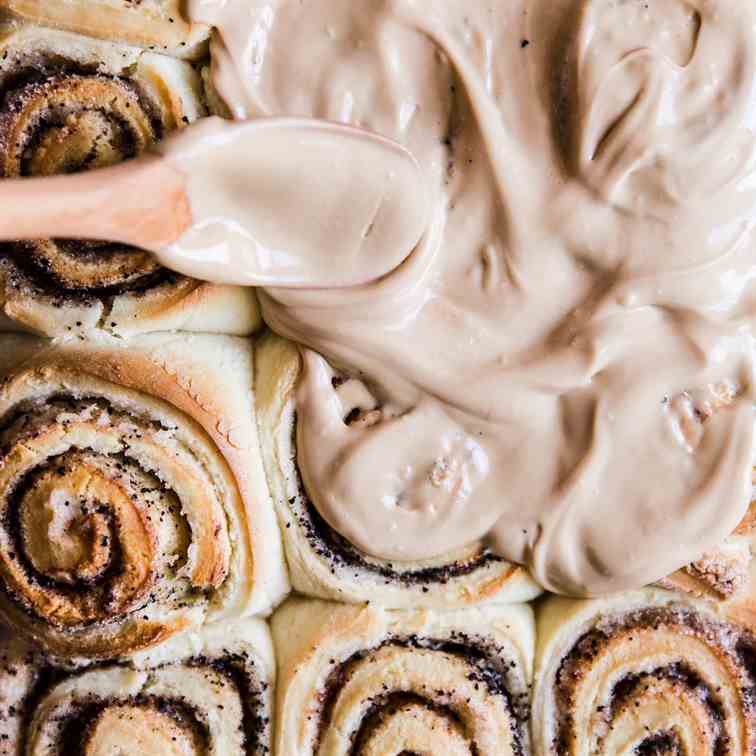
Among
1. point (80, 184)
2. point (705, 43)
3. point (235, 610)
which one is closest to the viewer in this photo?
point (80, 184)

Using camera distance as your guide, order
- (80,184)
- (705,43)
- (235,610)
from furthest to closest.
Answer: (235,610)
(705,43)
(80,184)

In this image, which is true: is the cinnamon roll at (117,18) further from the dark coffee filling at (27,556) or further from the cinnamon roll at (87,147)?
the dark coffee filling at (27,556)

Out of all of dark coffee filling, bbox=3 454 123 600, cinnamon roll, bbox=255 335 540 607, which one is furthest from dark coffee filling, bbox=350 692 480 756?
dark coffee filling, bbox=3 454 123 600

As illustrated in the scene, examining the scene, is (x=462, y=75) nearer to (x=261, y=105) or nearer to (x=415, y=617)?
(x=261, y=105)

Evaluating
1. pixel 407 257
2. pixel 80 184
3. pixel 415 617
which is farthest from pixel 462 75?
pixel 415 617

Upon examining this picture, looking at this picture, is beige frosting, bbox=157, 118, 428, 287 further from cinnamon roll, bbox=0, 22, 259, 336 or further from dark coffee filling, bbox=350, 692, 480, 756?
dark coffee filling, bbox=350, 692, 480, 756

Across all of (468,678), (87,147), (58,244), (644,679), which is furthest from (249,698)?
(87,147)
